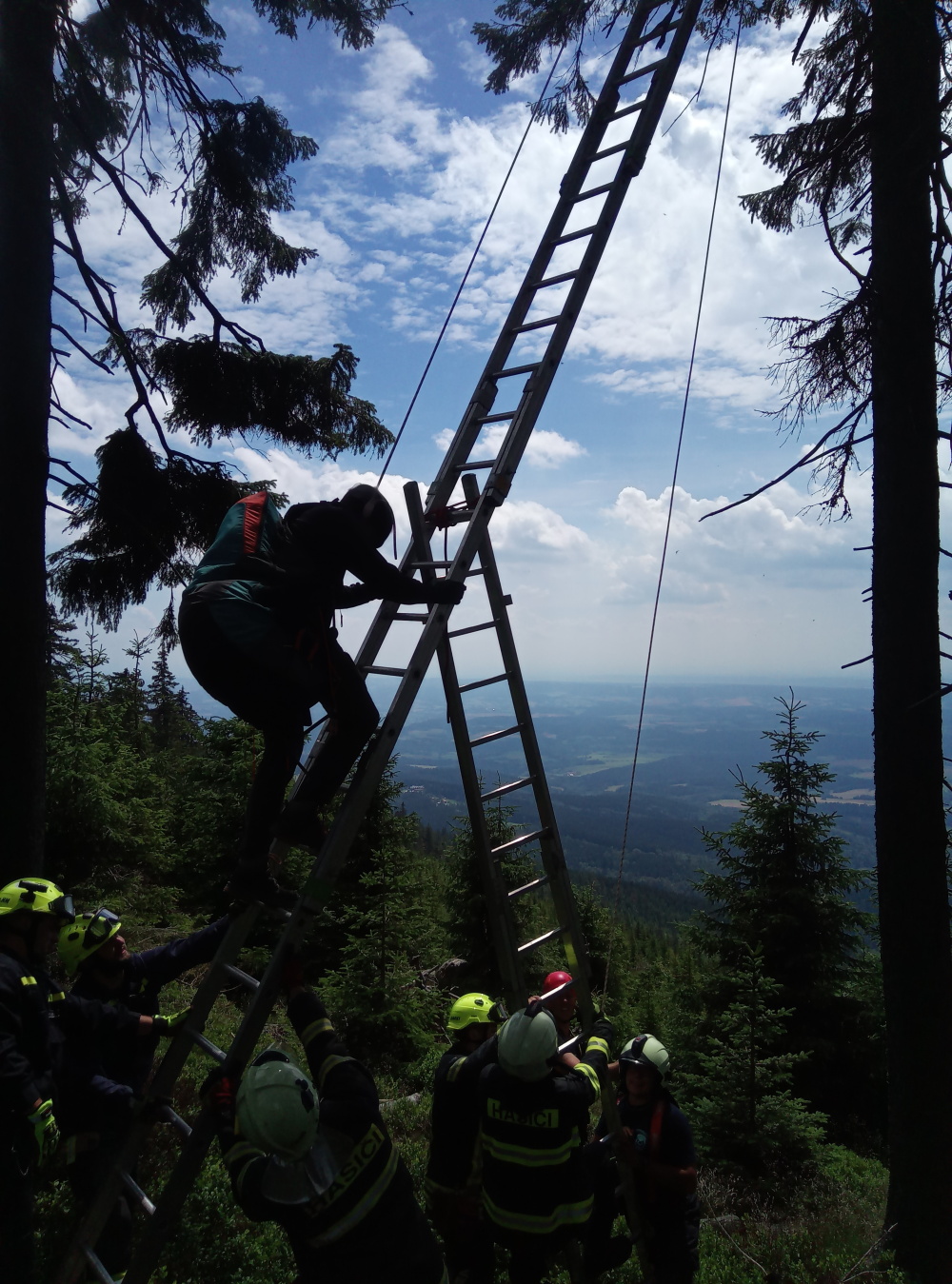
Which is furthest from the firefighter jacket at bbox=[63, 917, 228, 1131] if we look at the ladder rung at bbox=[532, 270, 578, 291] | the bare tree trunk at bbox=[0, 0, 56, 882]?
the ladder rung at bbox=[532, 270, 578, 291]

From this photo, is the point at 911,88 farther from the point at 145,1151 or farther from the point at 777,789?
the point at 777,789

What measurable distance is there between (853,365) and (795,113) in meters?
2.45

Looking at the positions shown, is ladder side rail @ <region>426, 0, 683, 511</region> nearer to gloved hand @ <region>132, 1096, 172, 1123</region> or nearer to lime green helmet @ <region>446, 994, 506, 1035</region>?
lime green helmet @ <region>446, 994, 506, 1035</region>

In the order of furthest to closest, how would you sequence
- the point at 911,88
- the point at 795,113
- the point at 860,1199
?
the point at 860,1199 → the point at 795,113 → the point at 911,88

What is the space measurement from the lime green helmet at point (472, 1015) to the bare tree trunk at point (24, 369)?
2709 millimetres

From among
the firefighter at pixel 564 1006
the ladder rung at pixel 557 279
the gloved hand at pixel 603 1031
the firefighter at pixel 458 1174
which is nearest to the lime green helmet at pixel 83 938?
the firefighter at pixel 458 1174

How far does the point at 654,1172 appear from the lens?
13.1 ft

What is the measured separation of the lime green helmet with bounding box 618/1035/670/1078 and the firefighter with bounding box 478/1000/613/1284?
0.77 meters

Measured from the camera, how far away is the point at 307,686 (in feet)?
10.9

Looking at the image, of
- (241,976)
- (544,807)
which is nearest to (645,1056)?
(544,807)

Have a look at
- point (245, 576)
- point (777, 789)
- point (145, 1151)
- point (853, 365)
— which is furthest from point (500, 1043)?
point (777, 789)

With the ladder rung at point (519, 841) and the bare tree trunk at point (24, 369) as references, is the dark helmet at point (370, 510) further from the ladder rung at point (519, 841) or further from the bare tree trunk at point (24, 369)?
the bare tree trunk at point (24, 369)

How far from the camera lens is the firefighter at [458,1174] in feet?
12.3

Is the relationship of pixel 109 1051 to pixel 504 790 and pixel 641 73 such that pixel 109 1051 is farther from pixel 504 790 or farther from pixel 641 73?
pixel 641 73
